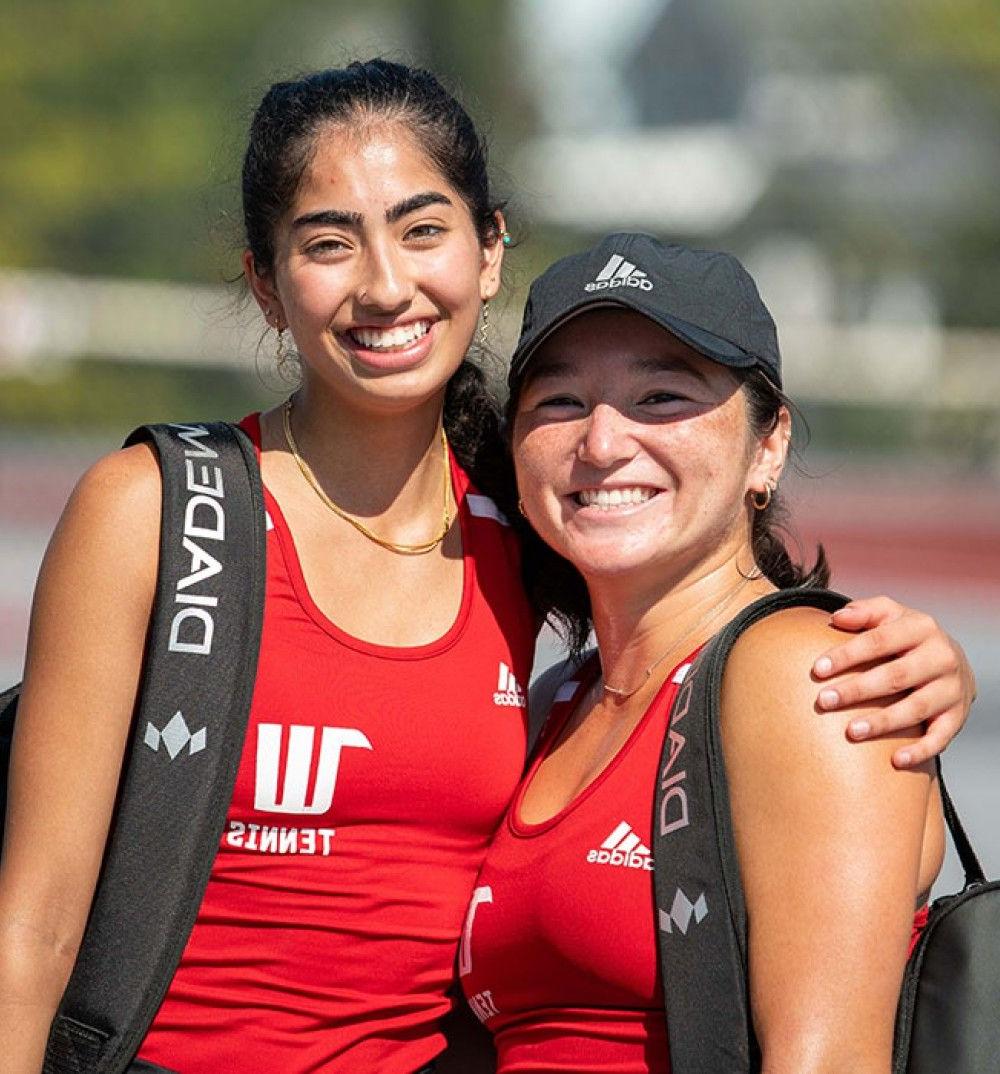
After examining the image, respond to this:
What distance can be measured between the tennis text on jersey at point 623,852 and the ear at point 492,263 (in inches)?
47.2

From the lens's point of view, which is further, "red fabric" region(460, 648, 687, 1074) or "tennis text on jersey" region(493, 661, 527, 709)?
"tennis text on jersey" region(493, 661, 527, 709)

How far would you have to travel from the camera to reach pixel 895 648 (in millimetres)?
2641

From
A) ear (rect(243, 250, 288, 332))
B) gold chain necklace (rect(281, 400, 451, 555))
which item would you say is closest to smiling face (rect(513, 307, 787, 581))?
gold chain necklace (rect(281, 400, 451, 555))

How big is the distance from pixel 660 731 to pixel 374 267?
1.00 meters

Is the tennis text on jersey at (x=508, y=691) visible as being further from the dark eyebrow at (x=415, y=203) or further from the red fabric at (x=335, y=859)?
the dark eyebrow at (x=415, y=203)

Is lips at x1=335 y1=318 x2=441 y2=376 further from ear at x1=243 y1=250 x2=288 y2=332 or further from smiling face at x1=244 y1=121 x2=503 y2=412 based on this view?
ear at x1=243 y1=250 x2=288 y2=332

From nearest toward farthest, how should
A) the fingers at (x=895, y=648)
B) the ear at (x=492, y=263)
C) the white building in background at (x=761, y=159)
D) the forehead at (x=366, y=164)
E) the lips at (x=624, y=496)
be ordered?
the fingers at (x=895, y=648)
the lips at (x=624, y=496)
the forehead at (x=366, y=164)
the ear at (x=492, y=263)
the white building in background at (x=761, y=159)

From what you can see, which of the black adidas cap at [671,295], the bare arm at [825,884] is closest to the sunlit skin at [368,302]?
the black adidas cap at [671,295]

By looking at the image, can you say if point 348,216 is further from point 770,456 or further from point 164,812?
point 164,812

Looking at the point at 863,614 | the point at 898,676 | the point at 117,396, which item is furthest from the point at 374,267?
the point at 117,396

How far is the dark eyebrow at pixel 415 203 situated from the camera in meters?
3.22

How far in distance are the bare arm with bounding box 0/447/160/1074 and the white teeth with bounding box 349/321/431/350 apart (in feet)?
2.01

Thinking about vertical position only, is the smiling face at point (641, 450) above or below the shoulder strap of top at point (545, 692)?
above

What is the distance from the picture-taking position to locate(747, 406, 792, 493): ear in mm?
3084
